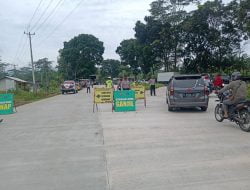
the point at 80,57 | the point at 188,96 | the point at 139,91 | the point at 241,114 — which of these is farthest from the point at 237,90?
the point at 80,57

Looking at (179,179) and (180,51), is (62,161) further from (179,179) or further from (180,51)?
(180,51)

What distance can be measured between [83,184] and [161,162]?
1896 millimetres

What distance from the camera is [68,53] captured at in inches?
3728

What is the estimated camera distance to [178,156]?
8.01m

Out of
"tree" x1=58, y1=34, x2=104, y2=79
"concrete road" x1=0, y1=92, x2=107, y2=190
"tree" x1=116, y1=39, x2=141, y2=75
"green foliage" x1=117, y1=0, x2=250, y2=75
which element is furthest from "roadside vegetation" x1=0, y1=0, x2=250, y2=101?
"concrete road" x1=0, y1=92, x2=107, y2=190

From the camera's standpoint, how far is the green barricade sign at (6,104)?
65.5ft

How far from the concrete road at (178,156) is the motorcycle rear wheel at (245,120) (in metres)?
0.24

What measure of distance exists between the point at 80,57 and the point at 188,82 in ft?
261

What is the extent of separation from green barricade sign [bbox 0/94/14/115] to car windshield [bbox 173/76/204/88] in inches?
346

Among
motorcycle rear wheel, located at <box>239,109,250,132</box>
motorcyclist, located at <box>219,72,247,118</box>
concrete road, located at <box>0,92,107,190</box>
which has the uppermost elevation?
motorcyclist, located at <box>219,72,247,118</box>

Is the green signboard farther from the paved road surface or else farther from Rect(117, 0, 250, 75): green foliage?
Rect(117, 0, 250, 75): green foliage

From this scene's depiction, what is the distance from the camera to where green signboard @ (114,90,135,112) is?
Result: 18.2 metres

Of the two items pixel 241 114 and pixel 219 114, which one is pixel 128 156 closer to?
pixel 241 114

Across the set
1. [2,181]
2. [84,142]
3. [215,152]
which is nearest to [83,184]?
[2,181]
